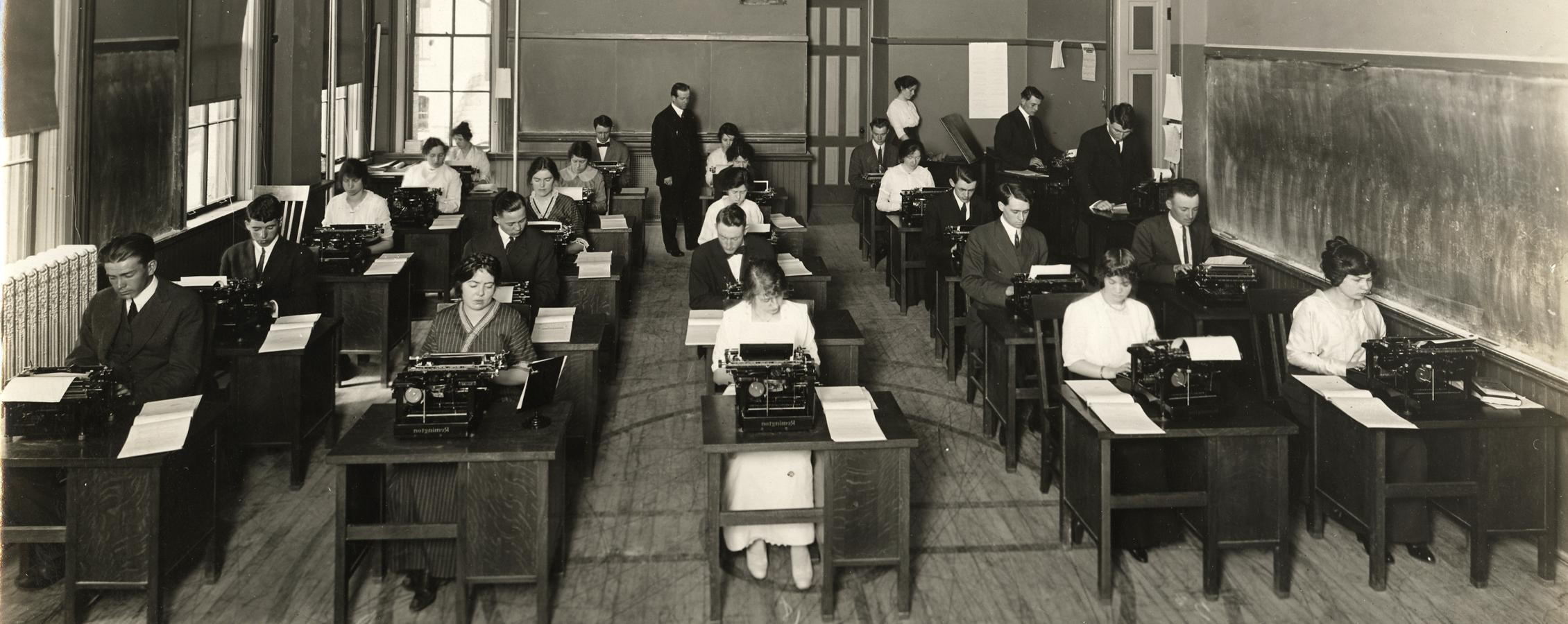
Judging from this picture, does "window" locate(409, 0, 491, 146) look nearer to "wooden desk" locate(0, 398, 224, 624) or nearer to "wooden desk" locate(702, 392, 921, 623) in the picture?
"wooden desk" locate(0, 398, 224, 624)

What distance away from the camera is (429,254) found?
26.6ft

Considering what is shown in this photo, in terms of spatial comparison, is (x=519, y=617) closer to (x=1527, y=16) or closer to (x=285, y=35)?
(x=1527, y=16)

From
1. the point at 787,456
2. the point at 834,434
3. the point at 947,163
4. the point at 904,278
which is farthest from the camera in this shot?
the point at 947,163

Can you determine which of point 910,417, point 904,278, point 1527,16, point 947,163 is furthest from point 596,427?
point 947,163

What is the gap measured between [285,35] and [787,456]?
7171mm

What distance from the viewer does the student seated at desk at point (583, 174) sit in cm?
999

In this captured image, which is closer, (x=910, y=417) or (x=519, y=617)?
(x=519, y=617)

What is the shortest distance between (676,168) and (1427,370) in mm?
7412

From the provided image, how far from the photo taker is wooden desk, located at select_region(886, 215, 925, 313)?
328 inches

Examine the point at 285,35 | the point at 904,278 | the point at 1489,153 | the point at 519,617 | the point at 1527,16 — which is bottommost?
the point at 519,617

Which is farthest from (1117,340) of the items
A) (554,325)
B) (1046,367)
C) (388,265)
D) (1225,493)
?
(388,265)

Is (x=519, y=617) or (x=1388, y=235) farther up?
(x=1388, y=235)

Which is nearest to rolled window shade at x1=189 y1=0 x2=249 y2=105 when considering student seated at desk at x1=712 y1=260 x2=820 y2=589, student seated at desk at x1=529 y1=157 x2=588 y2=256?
student seated at desk at x1=529 y1=157 x2=588 y2=256

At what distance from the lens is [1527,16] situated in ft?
15.7
